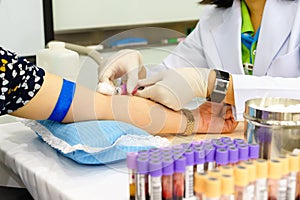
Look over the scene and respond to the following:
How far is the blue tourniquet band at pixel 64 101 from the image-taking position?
1002 millimetres

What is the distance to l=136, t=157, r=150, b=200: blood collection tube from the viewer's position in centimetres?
69

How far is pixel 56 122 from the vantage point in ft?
3.42

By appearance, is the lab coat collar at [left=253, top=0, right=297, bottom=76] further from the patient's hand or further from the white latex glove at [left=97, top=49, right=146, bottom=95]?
the white latex glove at [left=97, top=49, right=146, bottom=95]

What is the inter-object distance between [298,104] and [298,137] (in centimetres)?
10

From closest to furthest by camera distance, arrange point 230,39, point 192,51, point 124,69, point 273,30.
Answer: point 124,69 < point 273,30 < point 230,39 < point 192,51

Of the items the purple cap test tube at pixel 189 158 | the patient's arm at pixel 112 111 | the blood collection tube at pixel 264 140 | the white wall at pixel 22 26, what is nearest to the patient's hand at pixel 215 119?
the patient's arm at pixel 112 111

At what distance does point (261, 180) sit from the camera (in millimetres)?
659

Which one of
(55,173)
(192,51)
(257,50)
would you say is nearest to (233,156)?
(55,173)

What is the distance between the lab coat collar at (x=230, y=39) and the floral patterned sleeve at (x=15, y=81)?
67 cm

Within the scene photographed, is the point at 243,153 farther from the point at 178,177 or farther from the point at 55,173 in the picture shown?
the point at 55,173

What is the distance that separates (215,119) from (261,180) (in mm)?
479

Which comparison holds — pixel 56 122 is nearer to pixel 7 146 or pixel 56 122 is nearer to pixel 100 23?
pixel 7 146

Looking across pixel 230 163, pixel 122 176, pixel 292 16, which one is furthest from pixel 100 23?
pixel 230 163

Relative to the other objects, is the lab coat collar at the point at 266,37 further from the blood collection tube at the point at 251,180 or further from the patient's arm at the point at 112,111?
the blood collection tube at the point at 251,180
